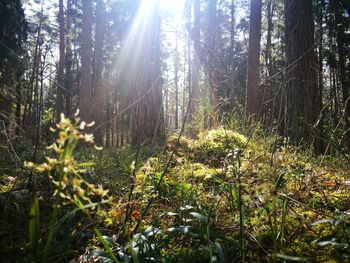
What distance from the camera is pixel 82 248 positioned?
4.95 ft

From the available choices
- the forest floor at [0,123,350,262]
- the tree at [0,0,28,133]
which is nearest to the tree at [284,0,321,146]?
the forest floor at [0,123,350,262]

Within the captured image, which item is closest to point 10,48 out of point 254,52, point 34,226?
point 254,52

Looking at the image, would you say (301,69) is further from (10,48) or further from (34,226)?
(10,48)

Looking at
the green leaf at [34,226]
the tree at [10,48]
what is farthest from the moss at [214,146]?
the tree at [10,48]

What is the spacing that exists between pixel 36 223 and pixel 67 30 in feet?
63.1

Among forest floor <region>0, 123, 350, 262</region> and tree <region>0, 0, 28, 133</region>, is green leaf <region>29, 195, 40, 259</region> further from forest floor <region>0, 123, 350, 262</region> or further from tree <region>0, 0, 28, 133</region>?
tree <region>0, 0, 28, 133</region>

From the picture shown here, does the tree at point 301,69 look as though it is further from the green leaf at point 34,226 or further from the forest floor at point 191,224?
the green leaf at point 34,226

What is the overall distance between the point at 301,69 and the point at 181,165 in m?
2.94

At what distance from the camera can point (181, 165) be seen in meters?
3.11

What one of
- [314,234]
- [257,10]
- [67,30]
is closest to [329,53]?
[257,10]

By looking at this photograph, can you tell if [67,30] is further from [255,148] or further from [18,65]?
[255,148]

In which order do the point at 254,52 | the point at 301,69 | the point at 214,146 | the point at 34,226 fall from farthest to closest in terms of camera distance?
the point at 254,52, the point at 301,69, the point at 214,146, the point at 34,226

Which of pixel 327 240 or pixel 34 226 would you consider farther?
pixel 327 240

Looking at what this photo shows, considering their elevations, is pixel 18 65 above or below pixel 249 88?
above
